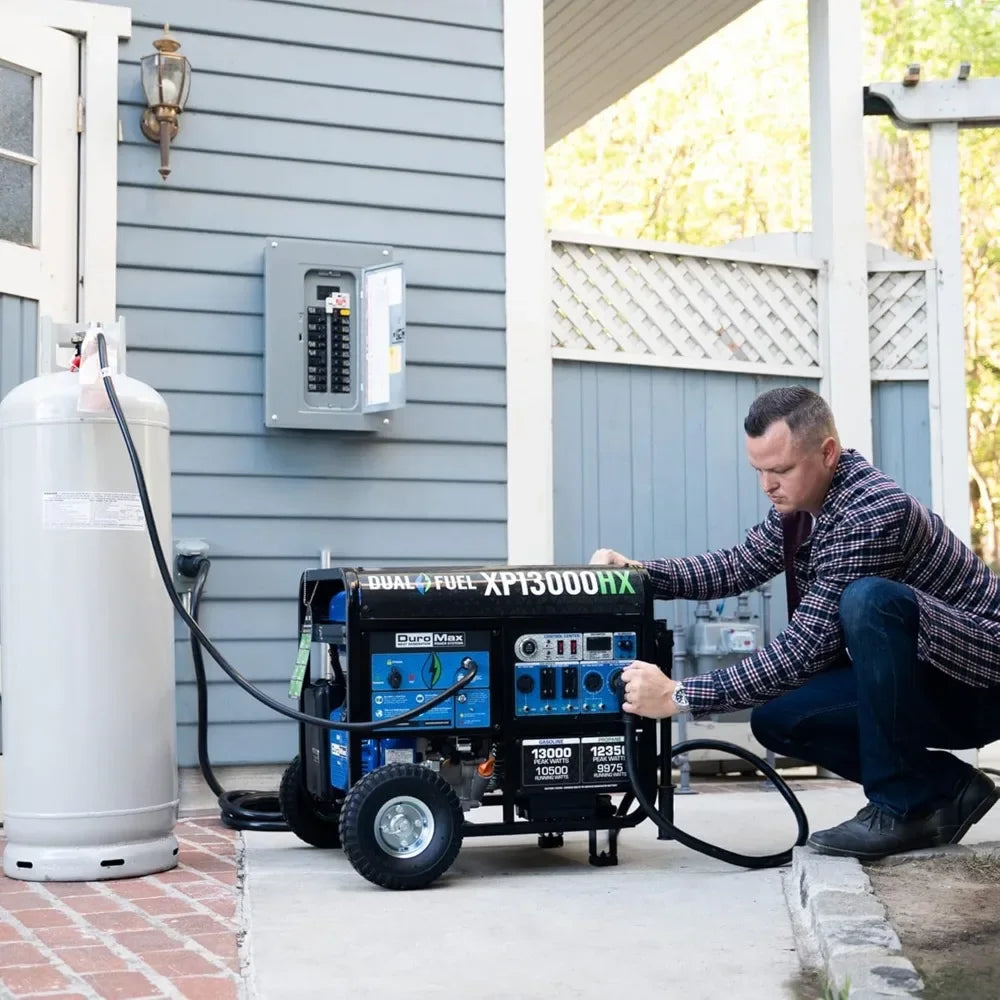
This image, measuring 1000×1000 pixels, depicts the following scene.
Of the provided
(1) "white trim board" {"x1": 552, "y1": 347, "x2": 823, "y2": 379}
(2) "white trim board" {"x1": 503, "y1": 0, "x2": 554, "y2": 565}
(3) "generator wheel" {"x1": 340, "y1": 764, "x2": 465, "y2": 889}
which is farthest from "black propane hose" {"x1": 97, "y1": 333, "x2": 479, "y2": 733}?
(1) "white trim board" {"x1": 552, "y1": 347, "x2": 823, "y2": 379}

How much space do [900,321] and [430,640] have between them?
360 cm

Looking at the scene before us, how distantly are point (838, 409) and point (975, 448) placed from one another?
13555 millimetres

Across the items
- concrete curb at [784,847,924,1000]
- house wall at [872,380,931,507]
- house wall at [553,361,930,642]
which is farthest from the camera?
house wall at [872,380,931,507]

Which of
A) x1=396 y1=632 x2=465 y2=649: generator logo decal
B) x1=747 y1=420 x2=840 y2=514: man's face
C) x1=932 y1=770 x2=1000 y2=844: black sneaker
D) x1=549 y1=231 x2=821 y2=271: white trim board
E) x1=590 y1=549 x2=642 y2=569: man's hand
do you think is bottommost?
x1=932 y1=770 x2=1000 y2=844: black sneaker

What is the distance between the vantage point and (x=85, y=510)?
11.4 feet

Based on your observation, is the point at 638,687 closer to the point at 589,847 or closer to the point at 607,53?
the point at 589,847

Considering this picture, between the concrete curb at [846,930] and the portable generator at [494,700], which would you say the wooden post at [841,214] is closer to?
the portable generator at [494,700]

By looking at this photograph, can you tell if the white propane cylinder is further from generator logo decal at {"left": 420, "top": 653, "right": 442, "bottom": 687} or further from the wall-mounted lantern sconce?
the wall-mounted lantern sconce

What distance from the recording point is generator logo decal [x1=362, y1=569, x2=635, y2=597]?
3416 mm

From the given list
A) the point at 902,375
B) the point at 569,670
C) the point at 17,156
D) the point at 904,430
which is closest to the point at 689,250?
the point at 902,375

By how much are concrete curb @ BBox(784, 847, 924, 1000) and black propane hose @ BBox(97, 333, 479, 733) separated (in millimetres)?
884

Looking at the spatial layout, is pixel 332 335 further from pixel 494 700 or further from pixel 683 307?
pixel 494 700

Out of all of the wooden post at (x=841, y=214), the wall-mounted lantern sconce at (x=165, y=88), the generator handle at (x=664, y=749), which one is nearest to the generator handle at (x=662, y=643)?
the generator handle at (x=664, y=749)

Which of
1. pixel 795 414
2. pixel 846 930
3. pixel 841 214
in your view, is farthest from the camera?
pixel 841 214
